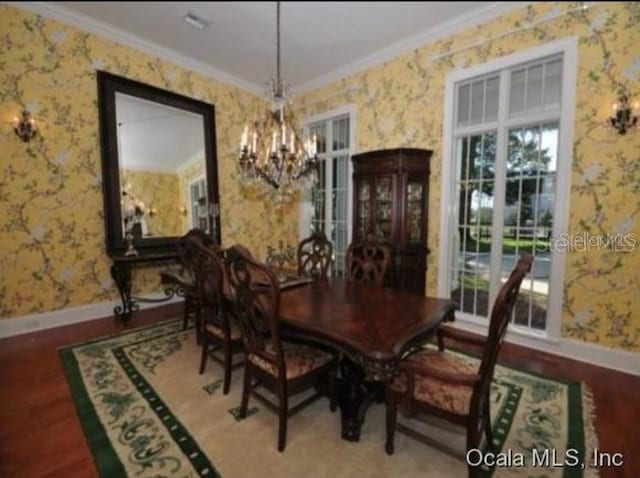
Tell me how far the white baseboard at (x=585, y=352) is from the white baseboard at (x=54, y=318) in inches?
169

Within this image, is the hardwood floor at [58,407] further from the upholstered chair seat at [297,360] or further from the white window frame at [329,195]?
the white window frame at [329,195]

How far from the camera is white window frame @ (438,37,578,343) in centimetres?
279

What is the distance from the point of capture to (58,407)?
2.14 meters

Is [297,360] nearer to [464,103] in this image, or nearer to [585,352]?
[585,352]

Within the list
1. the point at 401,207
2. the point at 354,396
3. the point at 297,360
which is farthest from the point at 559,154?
the point at 297,360

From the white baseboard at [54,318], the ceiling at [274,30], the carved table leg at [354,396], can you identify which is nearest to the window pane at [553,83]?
the ceiling at [274,30]

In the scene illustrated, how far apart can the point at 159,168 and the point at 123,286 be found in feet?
4.73

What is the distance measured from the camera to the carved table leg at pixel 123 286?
3.60 m

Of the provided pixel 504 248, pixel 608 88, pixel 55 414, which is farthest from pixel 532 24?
pixel 55 414

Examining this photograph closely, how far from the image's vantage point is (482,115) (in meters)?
3.38

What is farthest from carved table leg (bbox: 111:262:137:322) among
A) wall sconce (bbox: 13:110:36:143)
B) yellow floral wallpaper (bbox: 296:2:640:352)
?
yellow floral wallpaper (bbox: 296:2:640:352)

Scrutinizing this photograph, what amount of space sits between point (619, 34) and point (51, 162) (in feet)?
16.7

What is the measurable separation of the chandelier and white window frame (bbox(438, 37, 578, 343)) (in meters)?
1.71

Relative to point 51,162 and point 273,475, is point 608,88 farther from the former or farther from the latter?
point 51,162
